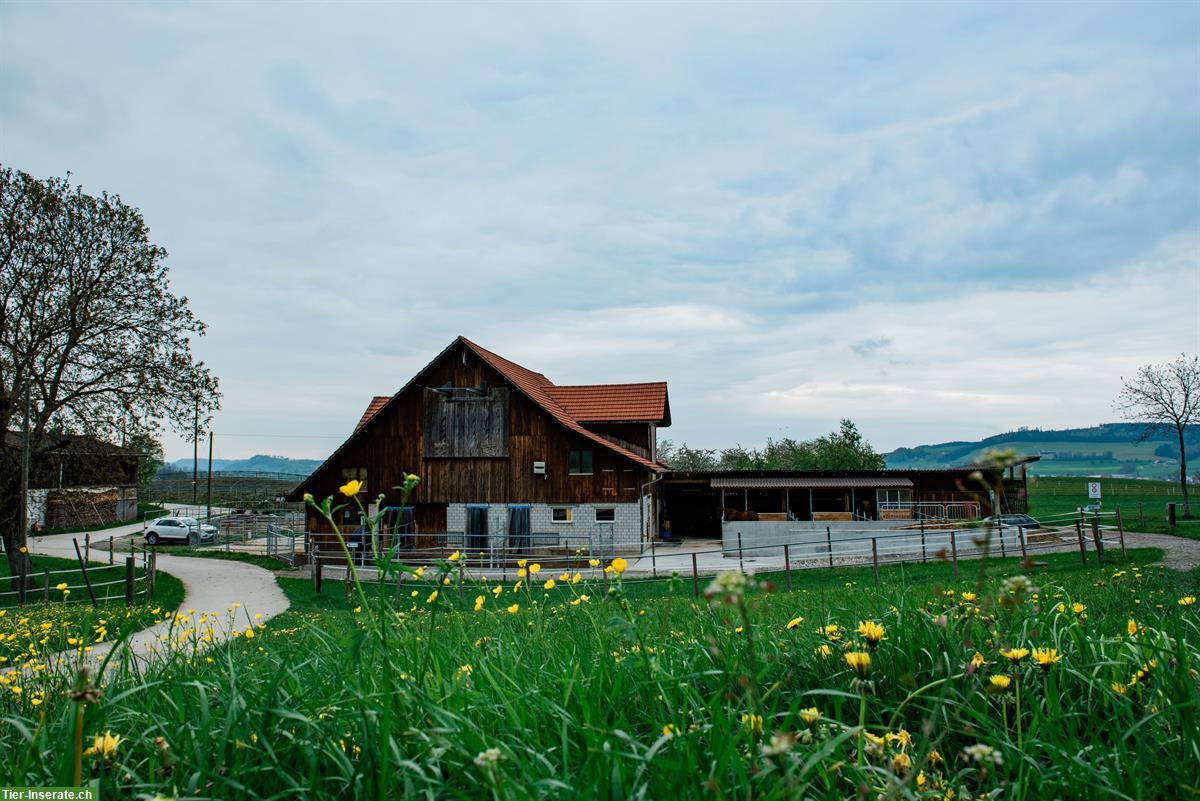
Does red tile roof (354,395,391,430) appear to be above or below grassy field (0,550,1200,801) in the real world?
above

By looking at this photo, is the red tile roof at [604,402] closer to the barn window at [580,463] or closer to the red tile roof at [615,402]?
the red tile roof at [615,402]

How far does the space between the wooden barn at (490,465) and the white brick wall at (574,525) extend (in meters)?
0.04

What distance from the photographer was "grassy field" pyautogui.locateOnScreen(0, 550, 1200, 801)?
1.72 m

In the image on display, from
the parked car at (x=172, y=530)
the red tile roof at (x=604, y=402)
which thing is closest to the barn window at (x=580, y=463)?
the red tile roof at (x=604, y=402)

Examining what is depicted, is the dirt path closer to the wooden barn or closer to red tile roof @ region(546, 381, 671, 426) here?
the wooden barn

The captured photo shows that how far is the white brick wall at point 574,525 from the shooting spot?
31422 mm

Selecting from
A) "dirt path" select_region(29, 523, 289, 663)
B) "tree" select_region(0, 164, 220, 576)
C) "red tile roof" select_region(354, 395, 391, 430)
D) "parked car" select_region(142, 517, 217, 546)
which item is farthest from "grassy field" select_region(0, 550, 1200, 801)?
"parked car" select_region(142, 517, 217, 546)

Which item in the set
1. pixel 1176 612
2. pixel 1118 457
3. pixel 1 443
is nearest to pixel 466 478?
pixel 1 443

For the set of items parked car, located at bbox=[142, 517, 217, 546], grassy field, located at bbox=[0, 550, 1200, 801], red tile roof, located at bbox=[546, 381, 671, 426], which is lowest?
parked car, located at bbox=[142, 517, 217, 546]

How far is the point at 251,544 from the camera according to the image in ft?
135

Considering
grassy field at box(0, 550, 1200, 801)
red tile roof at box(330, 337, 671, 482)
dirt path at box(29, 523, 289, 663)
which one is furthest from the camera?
red tile roof at box(330, 337, 671, 482)

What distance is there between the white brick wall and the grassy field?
2840cm

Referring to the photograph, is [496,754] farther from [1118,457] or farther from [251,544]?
[1118,457]

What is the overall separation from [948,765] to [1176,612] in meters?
1.93
